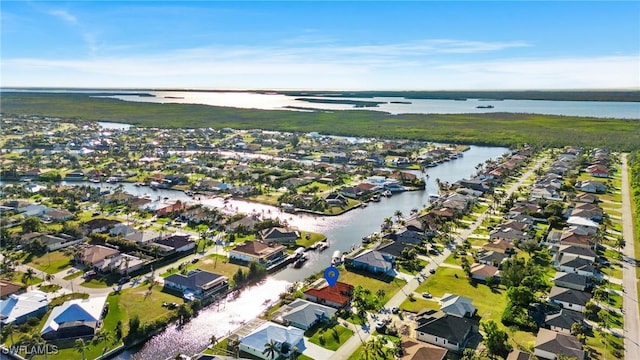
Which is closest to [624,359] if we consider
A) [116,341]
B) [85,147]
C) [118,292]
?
[116,341]

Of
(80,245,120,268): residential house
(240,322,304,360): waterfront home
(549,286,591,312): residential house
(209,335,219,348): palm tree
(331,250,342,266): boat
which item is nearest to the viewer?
(240,322,304,360): waterfront home

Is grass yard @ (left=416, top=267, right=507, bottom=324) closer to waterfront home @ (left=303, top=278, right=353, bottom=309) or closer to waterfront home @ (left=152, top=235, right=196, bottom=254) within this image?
waterfront home @ (left=303, top=278, right=353, bottom=309)

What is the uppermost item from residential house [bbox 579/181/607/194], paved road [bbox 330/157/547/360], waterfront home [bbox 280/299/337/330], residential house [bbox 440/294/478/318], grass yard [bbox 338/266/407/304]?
residential house [bbox 579/181/607/194]

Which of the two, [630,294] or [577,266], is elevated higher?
[577,266]

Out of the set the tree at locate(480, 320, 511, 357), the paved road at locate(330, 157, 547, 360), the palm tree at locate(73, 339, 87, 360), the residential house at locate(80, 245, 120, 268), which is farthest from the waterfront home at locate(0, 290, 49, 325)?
the tree at locate(480, 320, 511, 357)

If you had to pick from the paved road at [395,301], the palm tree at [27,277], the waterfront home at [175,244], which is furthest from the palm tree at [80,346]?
the waterfront home at [175,244]

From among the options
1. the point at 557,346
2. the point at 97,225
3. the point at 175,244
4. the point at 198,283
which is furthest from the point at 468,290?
the point at 97,225

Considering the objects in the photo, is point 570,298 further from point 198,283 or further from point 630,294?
point 198,283
